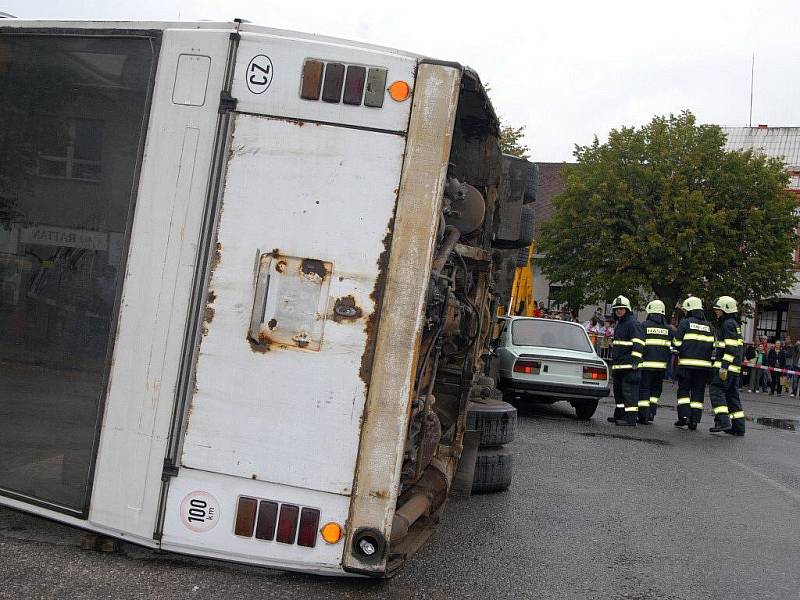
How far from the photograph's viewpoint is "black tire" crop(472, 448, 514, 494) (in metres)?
7.03

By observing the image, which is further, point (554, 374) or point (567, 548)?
point (554, 374)

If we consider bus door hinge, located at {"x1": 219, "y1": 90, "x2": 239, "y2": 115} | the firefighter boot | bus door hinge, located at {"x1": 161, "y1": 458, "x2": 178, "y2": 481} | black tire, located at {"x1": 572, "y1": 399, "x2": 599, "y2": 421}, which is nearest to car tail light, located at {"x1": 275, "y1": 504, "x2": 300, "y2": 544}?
bus door hinge, located at {"x1": 161, "y1": 458, "x2": 178, "y2": 481}

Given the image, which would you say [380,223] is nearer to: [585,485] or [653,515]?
[653,515]

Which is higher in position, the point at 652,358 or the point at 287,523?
the point at 652,358

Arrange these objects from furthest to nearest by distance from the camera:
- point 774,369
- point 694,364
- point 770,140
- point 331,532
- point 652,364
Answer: point 770,140, point 774,369, point 652,364, point 694,364, point 331,532

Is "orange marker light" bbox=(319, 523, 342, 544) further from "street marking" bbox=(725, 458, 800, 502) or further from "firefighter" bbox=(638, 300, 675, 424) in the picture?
"firefighter" bbox=(638, 300, 675, 424)

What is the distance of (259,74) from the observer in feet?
13.4

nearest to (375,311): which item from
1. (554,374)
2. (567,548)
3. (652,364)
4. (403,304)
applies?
(403,304)

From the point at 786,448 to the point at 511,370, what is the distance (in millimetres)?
3646

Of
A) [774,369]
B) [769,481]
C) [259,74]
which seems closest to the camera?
[259,74]

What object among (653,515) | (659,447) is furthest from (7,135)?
(659,447)

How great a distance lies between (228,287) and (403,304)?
2.44ft

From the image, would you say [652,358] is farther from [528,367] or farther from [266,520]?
[266,520]

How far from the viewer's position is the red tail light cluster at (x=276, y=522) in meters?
3.95
